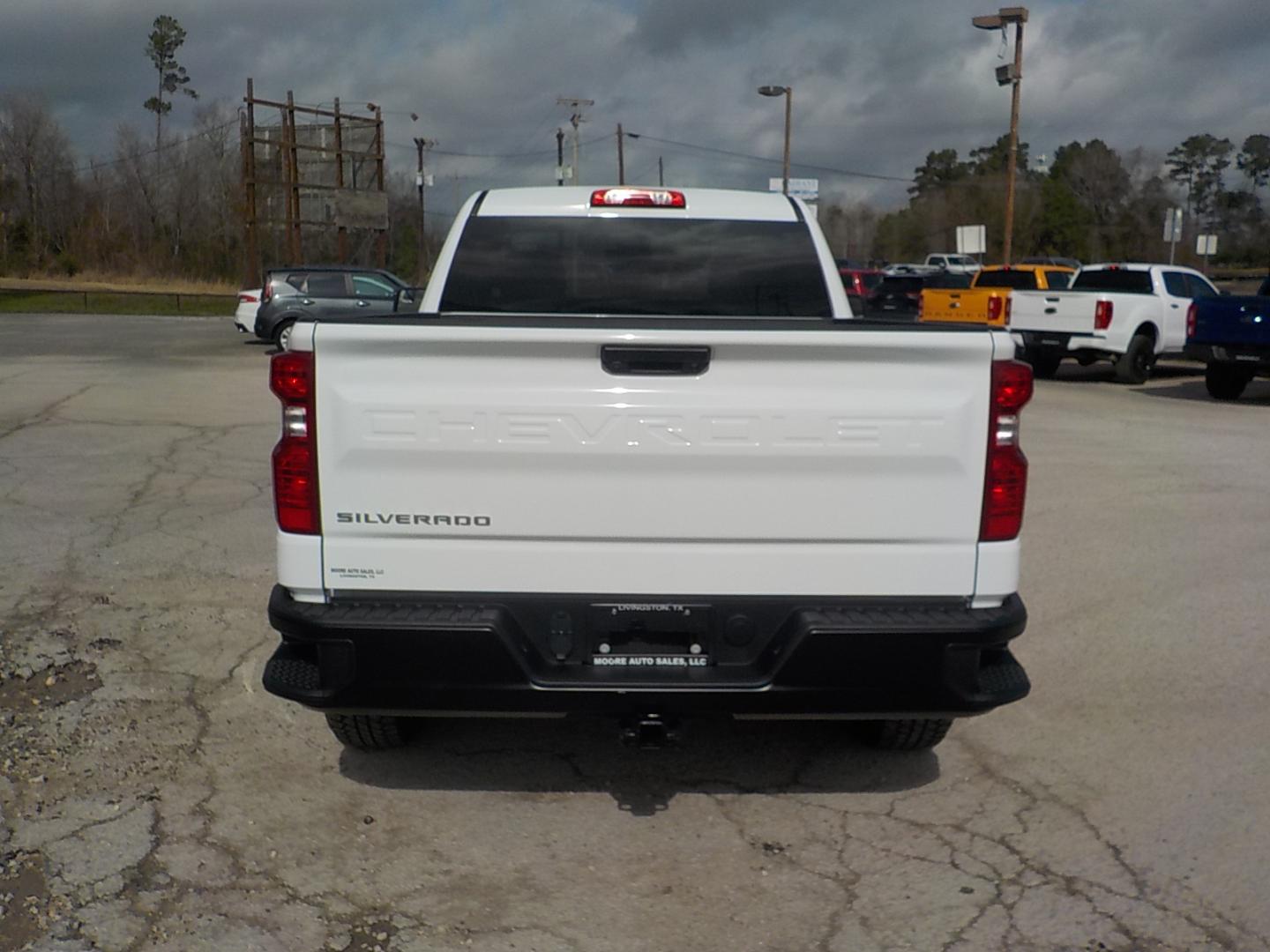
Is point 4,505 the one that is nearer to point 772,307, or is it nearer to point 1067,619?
point 772,307

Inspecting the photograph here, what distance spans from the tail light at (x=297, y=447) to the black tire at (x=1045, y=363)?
1843 cm

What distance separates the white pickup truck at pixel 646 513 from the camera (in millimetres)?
3527

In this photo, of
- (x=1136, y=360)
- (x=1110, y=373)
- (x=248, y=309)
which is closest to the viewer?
(x=1136, y=360)

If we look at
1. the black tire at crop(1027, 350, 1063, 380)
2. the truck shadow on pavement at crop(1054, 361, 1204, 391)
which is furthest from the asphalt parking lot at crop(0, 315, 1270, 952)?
the truck shadow on pavement at crop(1054, 361, 1204, 391)

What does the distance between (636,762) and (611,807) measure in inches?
15.6

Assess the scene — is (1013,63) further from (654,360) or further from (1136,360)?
(654,360)

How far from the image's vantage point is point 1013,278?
23.1 meters

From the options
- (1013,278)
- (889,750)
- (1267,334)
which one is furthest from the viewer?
(1013,278)

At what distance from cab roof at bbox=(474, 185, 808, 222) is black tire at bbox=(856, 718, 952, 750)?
2339mm

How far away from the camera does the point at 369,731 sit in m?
4.41

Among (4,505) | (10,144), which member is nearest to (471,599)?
(4,505)

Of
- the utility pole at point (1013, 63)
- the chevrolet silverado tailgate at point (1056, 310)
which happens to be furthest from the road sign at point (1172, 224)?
the chevrolet silverado tailgate at point (1056, 310)

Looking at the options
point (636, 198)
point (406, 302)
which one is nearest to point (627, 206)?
point (636, 198)

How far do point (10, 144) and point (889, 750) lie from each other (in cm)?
8680
